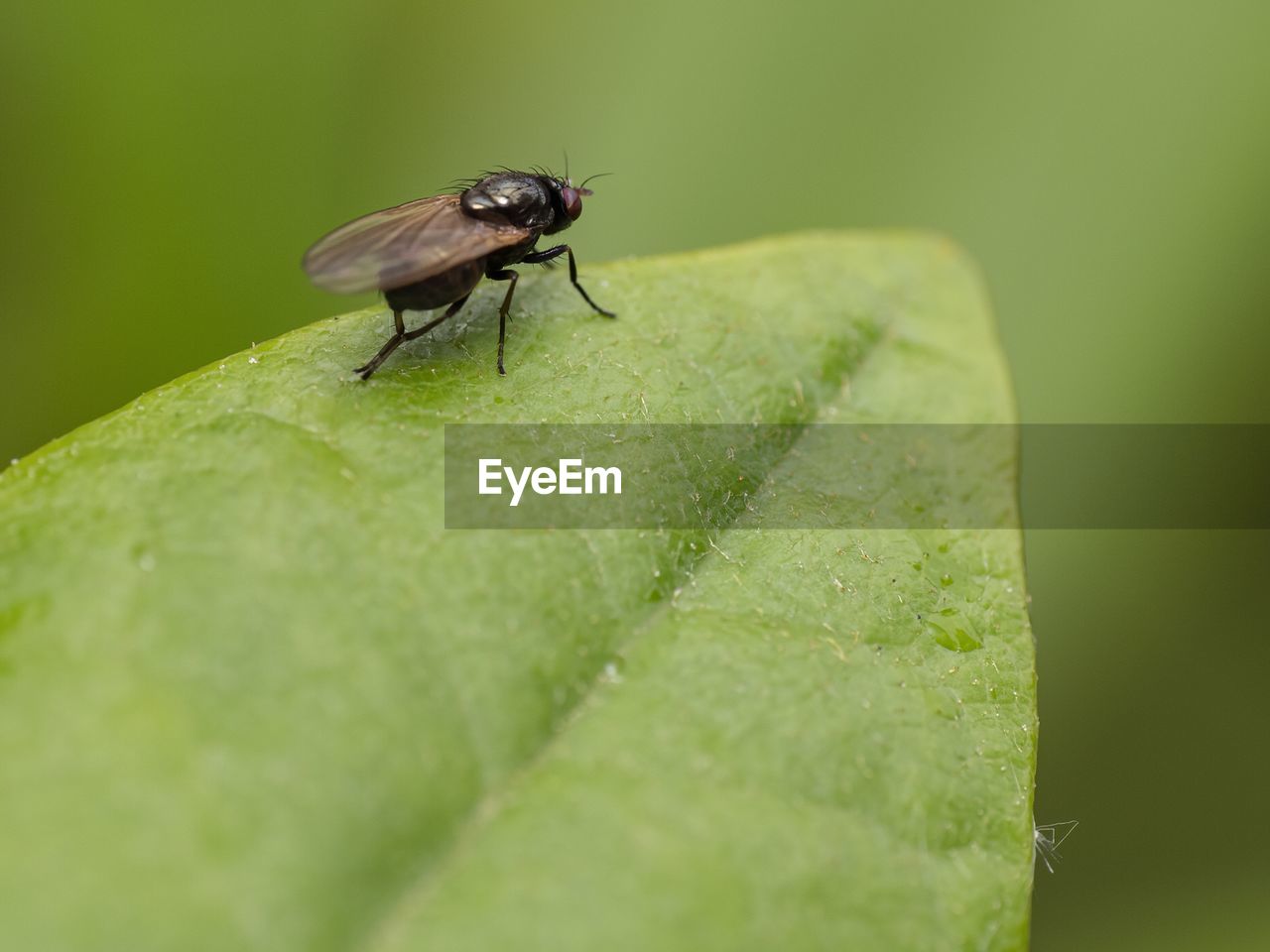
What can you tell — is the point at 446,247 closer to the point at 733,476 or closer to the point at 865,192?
the point at 733,476

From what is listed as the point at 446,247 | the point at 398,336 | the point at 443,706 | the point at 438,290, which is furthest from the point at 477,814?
the point at 446,247

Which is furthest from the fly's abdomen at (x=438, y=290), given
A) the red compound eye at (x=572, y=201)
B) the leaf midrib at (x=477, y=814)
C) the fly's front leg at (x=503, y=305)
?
the leaf midrib at (x=477, y=814)

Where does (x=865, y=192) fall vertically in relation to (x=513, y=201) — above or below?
below

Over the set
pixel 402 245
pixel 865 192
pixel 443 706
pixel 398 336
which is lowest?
pixel 443 706

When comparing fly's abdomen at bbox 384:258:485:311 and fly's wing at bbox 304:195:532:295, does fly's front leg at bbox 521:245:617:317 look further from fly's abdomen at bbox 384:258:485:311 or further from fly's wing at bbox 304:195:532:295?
fly's abdomen at bbox 384:258:485:311

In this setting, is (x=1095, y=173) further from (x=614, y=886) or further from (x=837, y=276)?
(x=614, y=886)

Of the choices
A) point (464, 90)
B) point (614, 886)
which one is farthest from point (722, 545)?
point (464, 90)

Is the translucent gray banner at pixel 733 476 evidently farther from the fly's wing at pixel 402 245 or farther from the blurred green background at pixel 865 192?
the blurred green background at pixel 865 192
